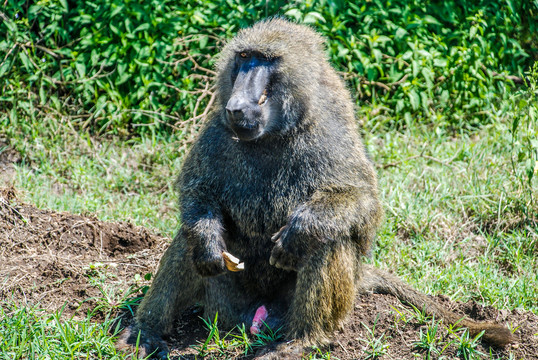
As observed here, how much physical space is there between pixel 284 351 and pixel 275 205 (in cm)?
74

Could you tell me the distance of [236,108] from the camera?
10.5 feet

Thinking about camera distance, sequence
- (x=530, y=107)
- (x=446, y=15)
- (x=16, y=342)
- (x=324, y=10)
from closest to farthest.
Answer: (x=16, y=342), (x=530, y=107), (x=324, y=10), (x=446, y=15)

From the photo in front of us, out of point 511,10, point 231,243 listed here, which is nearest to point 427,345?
Result: point 231,243

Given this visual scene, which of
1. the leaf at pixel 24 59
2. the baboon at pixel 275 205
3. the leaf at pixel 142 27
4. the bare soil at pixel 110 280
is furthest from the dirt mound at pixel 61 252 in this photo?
the leaf at pixel 142 27

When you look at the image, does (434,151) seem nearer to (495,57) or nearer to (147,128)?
(495,57)

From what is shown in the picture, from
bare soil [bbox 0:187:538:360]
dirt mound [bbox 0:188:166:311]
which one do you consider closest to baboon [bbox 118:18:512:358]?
bare soil [bbox 0:187:538:360]

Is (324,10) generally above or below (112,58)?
above

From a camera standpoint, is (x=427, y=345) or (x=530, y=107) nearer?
(x=427, y=345)

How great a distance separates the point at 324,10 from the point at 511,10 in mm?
1931

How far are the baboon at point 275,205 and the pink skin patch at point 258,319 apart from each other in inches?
1.3

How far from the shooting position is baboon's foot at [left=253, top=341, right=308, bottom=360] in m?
3.34

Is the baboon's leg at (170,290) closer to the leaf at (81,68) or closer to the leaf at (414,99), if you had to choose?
the leaf at (81,68)

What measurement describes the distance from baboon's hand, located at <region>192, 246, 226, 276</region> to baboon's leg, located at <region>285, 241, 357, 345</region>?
40 cm

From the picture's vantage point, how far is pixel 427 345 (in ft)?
11.3
